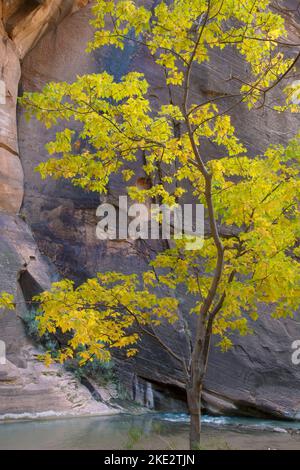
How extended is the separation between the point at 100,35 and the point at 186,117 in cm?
135

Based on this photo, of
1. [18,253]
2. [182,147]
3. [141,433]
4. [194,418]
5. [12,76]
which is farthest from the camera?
[12,76]

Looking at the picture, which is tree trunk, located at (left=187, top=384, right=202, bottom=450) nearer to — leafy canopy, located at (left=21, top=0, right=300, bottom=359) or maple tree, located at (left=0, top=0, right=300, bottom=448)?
maple tree, located at (left=0, top=0, right=300, bottom=448)

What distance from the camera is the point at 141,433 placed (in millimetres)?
8734

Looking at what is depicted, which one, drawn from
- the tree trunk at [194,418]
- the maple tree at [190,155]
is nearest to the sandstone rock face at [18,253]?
the maple tree at [190,155]

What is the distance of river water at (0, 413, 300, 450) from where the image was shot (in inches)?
307

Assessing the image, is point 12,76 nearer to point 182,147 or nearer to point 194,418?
point 182,147

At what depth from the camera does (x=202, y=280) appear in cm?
677

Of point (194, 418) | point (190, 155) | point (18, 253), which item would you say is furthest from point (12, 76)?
point (194, 418)

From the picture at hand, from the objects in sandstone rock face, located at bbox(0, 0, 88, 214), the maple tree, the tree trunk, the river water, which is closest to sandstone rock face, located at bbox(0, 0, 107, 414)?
sandstone rock face, located at bbox(0, 0, 88, 214)

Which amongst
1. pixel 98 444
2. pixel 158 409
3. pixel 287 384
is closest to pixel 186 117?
pixel 98 444

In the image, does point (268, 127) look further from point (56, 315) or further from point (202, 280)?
point (56, 315)

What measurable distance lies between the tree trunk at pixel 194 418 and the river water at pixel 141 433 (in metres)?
1.54

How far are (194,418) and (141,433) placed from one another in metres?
3.47

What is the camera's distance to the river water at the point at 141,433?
7.79 metres
